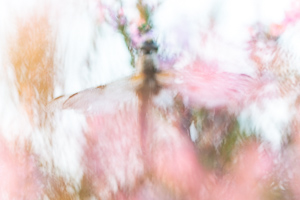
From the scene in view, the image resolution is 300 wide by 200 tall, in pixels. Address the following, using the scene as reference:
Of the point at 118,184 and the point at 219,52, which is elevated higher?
the point at 219,52

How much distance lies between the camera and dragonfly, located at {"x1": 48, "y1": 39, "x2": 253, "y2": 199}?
1.27 ft

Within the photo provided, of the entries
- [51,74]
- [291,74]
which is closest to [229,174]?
[291,74]

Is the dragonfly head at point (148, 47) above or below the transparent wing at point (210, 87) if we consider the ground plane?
above

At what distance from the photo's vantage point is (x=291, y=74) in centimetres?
40

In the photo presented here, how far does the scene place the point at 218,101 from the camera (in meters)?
0.39

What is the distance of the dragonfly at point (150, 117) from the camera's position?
39 centimetres

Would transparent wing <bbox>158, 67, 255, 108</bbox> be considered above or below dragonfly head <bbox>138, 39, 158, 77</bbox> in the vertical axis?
below

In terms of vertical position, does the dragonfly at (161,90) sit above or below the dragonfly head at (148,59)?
below

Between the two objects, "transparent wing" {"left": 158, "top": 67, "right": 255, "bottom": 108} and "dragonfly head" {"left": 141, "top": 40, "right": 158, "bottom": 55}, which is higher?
"dragonfly head" {"left": 141, "top": 40, "right": 158, "bottom": 55}

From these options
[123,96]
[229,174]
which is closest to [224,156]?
[229,174]

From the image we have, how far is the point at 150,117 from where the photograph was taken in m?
0.40

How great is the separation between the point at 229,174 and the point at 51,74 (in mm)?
246

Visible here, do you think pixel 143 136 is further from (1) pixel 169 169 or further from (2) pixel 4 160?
(2) pixel 4 160

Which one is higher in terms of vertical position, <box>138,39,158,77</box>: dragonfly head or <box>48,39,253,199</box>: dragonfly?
<box>138,39,158,77</box>: dragonfly head
